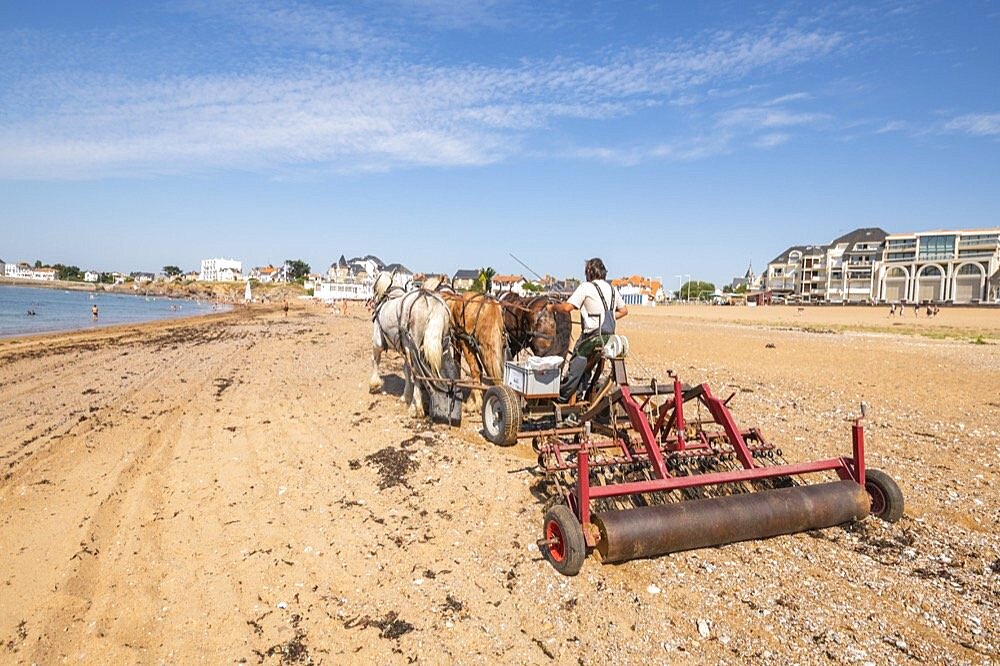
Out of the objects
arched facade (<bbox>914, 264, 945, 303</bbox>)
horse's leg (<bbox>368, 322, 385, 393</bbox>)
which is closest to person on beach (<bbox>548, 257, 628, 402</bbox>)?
horse's leg (<bbox>368, 322, 385, 393</bbox>)

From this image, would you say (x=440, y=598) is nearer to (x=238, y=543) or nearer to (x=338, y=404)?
(x=238, y=543)

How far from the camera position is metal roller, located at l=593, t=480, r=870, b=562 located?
4465mm

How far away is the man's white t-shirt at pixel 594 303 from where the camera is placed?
298 inches

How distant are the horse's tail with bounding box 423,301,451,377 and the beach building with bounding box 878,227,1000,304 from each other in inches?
3888

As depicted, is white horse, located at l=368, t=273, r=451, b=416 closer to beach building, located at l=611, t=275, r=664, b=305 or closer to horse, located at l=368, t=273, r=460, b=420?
horse, located at l=368, t=273, r=460, b=420

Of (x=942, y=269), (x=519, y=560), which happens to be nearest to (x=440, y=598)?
(x=519, y=560)

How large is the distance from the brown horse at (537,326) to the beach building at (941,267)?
317 ft

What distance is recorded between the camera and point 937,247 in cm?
8956

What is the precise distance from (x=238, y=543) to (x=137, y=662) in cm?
164

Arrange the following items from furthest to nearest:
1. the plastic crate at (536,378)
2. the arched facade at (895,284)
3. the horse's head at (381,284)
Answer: the arched facade at (895,284)
the horse's head at (381,284)
the plastic crate at (536,378)

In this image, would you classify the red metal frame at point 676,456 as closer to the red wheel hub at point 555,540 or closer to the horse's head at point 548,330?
the red wheel hub at point 555,540

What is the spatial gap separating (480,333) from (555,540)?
6244 millimetres

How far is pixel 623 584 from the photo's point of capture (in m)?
4.59

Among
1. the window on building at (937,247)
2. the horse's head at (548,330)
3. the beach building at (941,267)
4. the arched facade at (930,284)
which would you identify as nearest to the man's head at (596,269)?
the horse's head at (548,330)
